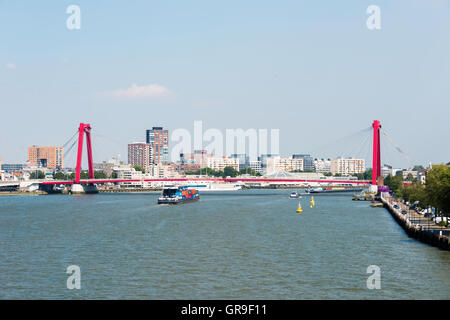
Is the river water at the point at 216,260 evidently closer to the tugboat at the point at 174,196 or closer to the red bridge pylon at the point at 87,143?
the tugboat at the point at 174,196

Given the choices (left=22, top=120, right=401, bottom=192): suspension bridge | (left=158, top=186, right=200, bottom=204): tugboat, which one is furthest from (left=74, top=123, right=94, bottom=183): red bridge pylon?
(left=158, top=186, right=200, bottom=204): tugboat

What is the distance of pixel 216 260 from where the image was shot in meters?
23.8

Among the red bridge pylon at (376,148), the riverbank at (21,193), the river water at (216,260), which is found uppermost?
the red bridge pylon at (376,148)

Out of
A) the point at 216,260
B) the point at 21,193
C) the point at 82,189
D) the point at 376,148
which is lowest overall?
the point at 21,193

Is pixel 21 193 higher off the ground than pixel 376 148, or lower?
lower

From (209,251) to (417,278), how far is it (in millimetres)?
9317

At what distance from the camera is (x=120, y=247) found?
2762 centimetres

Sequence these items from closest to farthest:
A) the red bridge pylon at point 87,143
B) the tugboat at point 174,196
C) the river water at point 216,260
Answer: the river water at point 216,260, the tugboat at point 174,196, the red bridge pylon at point 87,143

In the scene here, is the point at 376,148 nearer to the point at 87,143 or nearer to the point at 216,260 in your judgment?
the point at 87,143

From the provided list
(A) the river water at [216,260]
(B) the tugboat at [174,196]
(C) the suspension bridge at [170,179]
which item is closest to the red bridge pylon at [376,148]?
(C) the suspension bridge at [170,179]

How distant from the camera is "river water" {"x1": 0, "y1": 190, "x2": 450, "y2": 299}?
18.4 m

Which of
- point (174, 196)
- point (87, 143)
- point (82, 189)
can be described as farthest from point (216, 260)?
point (87, 143)

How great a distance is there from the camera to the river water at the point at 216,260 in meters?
18.4

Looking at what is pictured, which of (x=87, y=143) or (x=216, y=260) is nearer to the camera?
(x=216, y=260)
